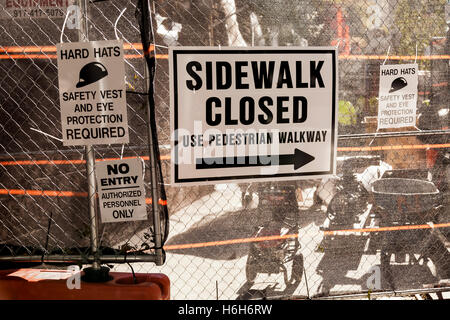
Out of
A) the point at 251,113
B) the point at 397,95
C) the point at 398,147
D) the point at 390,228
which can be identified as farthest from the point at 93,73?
the point at 390,228

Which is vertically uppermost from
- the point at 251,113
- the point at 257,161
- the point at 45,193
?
the point at 251,113

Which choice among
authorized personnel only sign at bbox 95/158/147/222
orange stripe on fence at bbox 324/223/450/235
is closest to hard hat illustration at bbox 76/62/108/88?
authorized personnel only sign at bbox 95/158/147/222

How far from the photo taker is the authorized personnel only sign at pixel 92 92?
9.93 ft

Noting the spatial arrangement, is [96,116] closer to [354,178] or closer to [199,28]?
[199,28]

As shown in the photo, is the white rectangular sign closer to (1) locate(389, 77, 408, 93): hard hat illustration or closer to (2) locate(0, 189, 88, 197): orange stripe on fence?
(2) locate(0, 189, 88, 197): orange stripe on fence

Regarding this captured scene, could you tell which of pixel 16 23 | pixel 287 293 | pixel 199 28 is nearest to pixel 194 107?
pixel 199 28

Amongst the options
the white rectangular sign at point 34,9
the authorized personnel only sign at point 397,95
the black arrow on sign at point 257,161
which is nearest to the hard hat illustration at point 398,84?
the authorized personnel only sign at point 397,95

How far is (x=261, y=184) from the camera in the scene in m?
3.50

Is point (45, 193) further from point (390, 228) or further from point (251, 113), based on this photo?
point (390, 228)

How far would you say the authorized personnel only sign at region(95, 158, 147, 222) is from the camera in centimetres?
315

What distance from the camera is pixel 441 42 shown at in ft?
11.9

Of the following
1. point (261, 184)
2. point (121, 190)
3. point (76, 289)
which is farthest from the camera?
point (261, 184)

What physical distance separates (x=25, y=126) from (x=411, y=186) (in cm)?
323

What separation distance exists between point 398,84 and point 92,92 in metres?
2.45
